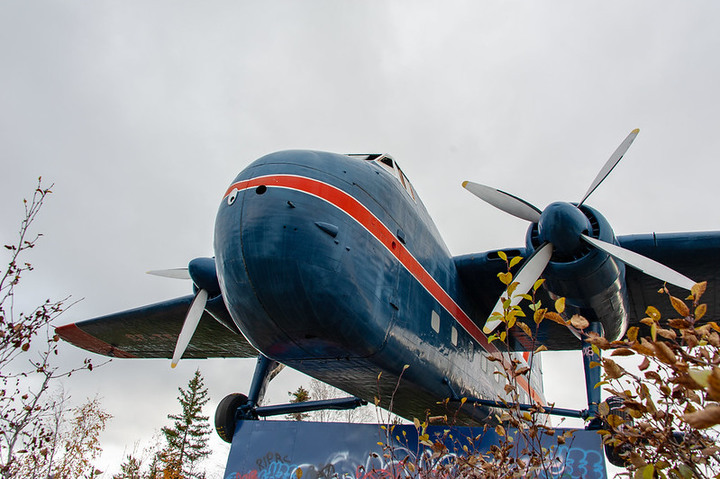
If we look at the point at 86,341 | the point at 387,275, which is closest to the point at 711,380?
the point at 387,275

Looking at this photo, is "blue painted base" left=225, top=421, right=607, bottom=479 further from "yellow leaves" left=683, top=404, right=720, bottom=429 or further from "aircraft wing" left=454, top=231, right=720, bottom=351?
A: "yellow leaves" left=683, top=404, right=720, bottom=429

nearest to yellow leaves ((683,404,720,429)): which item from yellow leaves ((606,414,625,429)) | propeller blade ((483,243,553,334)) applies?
yellow leaves ((606,414,625,429))

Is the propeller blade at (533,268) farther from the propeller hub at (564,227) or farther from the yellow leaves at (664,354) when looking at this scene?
the yellow leaves at (664,354)

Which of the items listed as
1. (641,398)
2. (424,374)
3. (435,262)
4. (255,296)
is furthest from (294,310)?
(641,398)

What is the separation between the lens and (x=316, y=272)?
5543 mm

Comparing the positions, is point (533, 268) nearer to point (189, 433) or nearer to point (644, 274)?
point (644, 274)

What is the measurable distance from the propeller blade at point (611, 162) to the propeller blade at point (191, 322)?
266 inches

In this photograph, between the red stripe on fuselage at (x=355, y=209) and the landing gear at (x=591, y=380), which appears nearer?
the red stripe on fuselage at (x=355, y=209)

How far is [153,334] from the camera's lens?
1230 centimetres

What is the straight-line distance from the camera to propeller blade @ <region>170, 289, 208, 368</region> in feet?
26.7

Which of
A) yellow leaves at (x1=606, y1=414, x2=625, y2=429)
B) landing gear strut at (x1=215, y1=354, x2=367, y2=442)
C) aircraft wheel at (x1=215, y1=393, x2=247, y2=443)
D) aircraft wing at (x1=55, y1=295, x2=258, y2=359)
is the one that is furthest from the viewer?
aircraft wing at (x1=55, y1=295, x2=258, y2=359)

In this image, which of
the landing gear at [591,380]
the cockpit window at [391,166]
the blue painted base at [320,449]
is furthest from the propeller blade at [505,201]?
the blue painted base at [320,449]

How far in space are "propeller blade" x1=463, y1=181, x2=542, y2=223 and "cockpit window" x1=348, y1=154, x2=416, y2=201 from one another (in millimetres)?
1080

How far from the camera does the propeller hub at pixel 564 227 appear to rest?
21.7 feet
